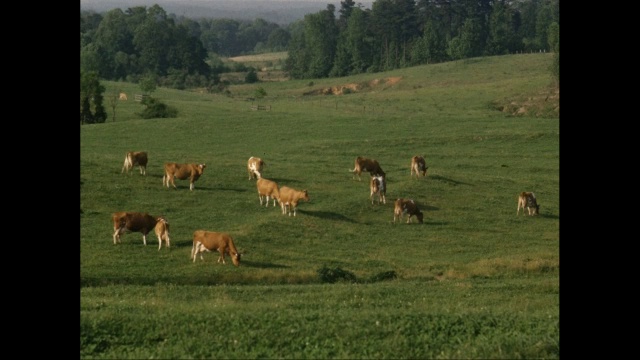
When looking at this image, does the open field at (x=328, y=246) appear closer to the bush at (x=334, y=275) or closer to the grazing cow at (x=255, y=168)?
the bush at (x=334, y=275)

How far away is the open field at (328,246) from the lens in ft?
36.4

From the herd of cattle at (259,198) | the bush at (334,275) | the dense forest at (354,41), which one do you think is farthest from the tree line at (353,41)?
the bush at (334,275)

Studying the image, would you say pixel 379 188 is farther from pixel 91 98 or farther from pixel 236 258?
pixel 91 98

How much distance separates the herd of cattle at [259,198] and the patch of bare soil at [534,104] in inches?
1622

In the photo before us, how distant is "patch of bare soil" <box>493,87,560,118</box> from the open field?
2214 mm

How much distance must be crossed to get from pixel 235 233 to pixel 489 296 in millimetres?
11874

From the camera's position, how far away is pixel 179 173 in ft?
117

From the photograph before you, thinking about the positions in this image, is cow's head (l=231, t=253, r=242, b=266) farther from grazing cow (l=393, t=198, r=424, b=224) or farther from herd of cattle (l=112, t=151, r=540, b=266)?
grazing cow (l=393, t=198, r=424, b=224)

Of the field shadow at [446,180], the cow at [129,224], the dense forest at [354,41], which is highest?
the dense forest at [354,41]

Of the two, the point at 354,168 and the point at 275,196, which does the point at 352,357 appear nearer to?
the point at 275,196

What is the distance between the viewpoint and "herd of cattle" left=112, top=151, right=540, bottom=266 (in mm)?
25641

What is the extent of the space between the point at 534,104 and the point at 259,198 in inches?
2123

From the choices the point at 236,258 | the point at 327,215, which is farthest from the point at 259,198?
the point at 236,258

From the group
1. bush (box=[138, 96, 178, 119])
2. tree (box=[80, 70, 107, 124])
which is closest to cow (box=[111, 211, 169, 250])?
tree (box=[80, 70, 107, 124])
